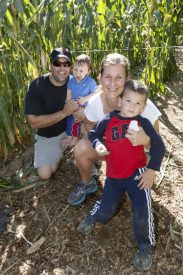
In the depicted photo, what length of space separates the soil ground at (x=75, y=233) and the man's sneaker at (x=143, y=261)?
41mm

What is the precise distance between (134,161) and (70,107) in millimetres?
679

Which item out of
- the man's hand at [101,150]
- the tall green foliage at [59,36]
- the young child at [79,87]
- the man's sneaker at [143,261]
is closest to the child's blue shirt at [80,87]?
the young child at [79,87]

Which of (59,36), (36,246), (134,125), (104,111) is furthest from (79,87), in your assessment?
(36,246)

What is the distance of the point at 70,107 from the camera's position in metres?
2.29

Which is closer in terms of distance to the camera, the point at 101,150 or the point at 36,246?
the point at 101,150

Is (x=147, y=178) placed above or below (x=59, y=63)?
below

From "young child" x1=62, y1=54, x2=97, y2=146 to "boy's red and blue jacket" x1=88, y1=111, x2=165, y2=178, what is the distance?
0.58 m

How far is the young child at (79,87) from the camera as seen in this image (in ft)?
7.82

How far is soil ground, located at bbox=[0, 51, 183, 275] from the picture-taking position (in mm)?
1890

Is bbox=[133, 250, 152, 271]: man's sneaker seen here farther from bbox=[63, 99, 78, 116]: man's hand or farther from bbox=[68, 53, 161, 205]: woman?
bbox=[63, 99, 78, 116]: man's hand

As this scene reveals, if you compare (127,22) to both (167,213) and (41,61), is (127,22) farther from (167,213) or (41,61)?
(167,213)

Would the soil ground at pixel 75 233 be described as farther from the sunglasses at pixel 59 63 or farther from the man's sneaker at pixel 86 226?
the sunglasses at pixel 59 63

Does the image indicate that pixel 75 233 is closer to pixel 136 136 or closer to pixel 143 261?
pixel 143 261

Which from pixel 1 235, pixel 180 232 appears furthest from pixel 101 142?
pixel 1 235
